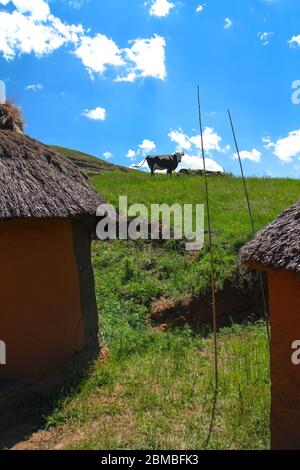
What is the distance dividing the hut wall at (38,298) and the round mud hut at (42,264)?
0.5 inches

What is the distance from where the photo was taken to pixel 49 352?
646 centimetres

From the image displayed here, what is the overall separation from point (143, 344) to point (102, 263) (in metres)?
4.41

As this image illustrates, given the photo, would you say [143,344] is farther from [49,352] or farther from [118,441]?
[118,441]

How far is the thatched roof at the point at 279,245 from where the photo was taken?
379cm

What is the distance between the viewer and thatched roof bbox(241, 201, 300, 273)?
12.5ft

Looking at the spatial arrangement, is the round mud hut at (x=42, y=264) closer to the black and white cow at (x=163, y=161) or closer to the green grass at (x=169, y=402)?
the green grass at (x=169, y=402)

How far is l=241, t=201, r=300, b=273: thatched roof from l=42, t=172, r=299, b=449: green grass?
1808mm

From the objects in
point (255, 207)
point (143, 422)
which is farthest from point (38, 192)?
point (255, 207)

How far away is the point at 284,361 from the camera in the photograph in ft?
13.5

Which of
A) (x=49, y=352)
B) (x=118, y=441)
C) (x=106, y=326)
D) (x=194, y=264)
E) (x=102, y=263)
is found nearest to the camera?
(x=118, y=441)

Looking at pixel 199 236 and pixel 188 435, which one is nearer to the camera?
pixel 188 435

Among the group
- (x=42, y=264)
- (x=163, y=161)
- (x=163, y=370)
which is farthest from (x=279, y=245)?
(x=163, y=161)

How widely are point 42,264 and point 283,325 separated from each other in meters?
3.50

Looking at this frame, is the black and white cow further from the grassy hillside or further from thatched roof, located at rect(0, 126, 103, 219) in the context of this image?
the grassy hillside
